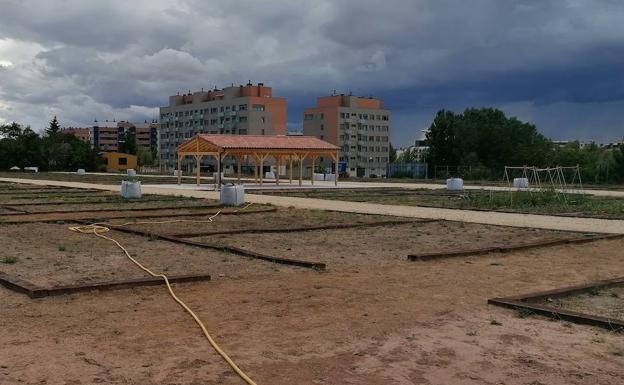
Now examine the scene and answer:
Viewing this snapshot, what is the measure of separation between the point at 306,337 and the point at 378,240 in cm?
671

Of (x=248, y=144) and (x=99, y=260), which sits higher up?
(x=248, y=144)

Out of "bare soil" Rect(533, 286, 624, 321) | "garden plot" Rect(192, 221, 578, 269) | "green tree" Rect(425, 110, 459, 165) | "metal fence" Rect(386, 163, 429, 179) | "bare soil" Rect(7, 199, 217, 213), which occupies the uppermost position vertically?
"green tree" Rect(425, 110, 459, 165)

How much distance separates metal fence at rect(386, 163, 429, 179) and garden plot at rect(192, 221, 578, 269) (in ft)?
158

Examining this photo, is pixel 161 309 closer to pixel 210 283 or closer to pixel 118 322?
pixel 118 322

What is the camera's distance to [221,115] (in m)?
118

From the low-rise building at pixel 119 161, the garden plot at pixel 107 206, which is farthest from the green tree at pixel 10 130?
the garden plot at pixel 107 206

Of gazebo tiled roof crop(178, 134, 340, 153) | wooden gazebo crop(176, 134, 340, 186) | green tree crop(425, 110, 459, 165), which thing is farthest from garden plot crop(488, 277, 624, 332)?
green tree crop(425, 110, 459, 165)

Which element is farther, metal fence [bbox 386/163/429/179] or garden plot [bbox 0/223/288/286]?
metal fence [bbox 386/163/429/179]

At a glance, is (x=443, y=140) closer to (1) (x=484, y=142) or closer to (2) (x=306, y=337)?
(1) (x=484, y=142)

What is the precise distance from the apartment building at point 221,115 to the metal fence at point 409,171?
47822 millimetres

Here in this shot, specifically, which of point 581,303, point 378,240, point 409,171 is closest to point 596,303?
point 581,303

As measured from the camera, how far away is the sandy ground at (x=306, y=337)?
4.11 m

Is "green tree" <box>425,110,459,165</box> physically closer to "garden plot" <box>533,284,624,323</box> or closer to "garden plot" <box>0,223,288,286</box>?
"garden plot" <box>0,223,288,286</box>

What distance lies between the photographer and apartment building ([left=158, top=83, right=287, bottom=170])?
369 feet
